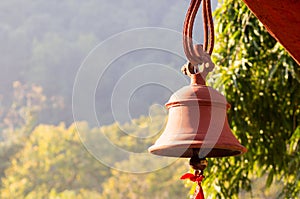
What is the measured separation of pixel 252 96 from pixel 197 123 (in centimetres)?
163

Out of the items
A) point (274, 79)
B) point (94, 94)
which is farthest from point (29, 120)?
point (94, 94)

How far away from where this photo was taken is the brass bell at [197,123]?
131cm

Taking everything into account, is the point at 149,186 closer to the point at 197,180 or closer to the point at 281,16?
the point at 197,180

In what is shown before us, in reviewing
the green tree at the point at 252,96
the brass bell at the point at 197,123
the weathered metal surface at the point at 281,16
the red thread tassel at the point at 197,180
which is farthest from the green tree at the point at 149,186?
the weathered metal surface at the point at 281,16

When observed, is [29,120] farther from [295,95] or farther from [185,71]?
[185,71]

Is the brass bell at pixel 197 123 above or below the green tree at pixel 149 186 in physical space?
below

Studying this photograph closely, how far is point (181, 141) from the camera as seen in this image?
1300 millimetres

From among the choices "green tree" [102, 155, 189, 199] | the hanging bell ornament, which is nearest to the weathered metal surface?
the hanging bell ornament

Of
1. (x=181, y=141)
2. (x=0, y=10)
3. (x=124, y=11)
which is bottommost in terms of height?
(x=181, y=141)

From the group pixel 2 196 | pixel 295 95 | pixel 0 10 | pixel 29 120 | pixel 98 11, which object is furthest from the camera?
pixel 0 10

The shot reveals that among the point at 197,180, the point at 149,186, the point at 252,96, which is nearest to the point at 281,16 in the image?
the point at 197,180

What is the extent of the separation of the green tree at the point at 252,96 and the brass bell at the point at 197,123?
4.72 feet

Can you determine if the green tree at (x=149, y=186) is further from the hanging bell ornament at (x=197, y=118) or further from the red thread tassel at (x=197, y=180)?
the red thread tassel at (x=197, y=180)

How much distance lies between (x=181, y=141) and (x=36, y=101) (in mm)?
15558
